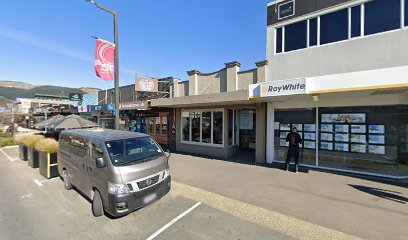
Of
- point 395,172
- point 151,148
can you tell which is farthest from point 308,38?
point 151,148

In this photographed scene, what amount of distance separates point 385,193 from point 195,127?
8602 millimetres

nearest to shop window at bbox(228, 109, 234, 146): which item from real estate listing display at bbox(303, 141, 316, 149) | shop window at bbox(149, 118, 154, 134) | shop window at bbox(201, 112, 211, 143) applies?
shop window at bbox(201, 112, 211, 143)

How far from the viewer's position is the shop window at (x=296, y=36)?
8.48m

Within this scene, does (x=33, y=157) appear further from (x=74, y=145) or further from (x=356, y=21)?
(x=356, y=21)

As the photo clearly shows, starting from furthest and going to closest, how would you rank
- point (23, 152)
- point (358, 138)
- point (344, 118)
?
1. point (23, 152)
2. point (344, 118)
3. point (358, 138)

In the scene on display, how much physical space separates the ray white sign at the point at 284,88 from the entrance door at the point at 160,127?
7508mm

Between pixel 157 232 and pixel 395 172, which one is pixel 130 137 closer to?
pixel 157 232

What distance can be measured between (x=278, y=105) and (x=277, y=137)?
4.92 ft

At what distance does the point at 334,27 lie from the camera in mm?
7812

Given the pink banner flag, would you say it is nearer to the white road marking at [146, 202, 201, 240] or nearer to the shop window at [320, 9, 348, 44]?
the white road marking at [146, 202, 201, 240]

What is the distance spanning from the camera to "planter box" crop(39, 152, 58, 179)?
7184 millimetres

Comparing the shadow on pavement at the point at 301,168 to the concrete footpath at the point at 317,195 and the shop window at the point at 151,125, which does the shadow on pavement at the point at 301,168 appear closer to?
the concrete footpath at the point at 317,195

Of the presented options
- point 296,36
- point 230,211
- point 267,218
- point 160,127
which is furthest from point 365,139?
point 160,127

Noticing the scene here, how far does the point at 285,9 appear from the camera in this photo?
29.4ft
